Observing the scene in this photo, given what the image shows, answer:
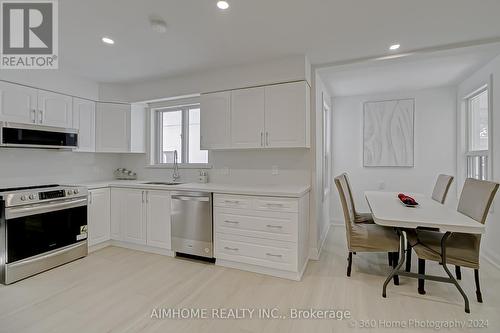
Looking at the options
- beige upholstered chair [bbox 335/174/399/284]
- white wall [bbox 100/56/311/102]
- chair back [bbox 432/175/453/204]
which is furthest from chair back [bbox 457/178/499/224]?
white wall [bbox 100/56/311/102]

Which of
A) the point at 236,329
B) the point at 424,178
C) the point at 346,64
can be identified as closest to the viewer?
the point at 236,329

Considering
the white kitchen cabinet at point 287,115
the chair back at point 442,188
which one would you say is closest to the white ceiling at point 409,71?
the white kitchen cabinet at point 287,115

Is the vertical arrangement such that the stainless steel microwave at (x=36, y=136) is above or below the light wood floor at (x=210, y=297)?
above

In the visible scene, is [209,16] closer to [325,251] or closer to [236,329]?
[236,329]

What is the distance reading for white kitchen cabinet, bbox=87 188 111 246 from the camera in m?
3.30

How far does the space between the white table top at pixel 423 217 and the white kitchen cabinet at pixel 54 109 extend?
413 centimetres

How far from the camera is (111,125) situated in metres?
3.89

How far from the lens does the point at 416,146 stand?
4.20m

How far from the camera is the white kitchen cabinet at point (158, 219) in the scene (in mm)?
3193

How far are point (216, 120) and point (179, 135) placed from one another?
1.04 meters

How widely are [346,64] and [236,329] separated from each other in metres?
3.13

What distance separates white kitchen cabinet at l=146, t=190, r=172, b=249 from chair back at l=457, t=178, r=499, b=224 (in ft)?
11.0

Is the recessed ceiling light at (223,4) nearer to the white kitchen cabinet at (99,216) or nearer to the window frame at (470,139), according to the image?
the white kitchen cabinet at (99,216)

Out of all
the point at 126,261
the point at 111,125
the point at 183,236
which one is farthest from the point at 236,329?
the point at 111,125
